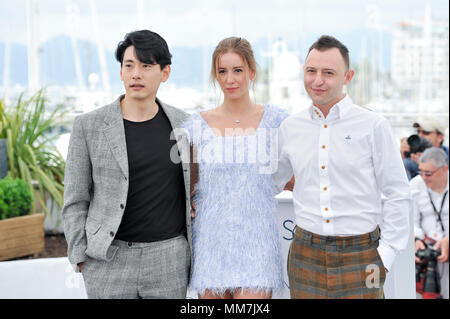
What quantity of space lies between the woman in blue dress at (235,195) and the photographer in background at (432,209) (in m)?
2.23

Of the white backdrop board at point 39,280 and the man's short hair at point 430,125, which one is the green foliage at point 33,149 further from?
the man's short hair at point 430,125

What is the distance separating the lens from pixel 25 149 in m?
4.29

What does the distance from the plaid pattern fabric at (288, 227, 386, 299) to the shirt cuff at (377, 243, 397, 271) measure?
19 mm

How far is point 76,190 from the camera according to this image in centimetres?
192

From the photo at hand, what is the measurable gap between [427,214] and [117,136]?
288cm

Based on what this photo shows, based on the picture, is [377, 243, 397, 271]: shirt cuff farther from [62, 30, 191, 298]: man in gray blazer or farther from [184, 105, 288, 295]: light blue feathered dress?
[62, 30, 191, 298]: man in gray blazer

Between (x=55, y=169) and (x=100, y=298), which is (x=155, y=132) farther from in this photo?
(x=55, y=169)

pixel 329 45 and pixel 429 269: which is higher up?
pixel 329 45

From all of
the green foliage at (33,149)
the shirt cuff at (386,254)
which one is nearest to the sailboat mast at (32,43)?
the green foliage at (33,149)

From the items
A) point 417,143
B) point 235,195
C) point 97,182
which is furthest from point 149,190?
point 417,143

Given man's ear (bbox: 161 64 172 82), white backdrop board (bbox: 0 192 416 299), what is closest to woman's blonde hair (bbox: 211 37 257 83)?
man's ear (bbox: 161 64 172 82)

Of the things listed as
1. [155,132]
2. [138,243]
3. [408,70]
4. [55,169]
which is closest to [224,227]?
[138,243]

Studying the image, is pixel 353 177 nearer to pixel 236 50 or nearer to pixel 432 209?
pixel 236 50
